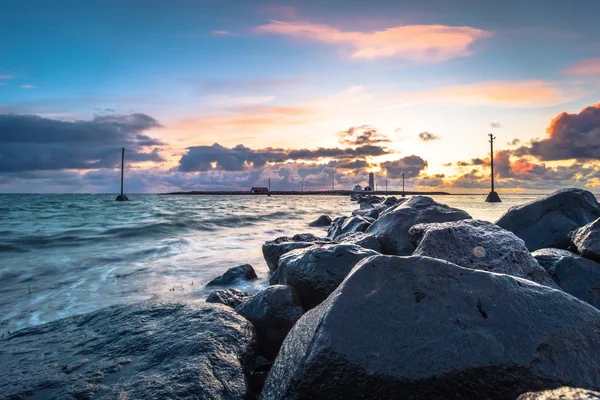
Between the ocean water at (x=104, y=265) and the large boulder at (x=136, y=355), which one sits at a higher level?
the large boulder at (x=136, y=355)

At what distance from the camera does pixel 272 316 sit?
3869mm

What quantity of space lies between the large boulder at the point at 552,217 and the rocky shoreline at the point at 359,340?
2298 mm

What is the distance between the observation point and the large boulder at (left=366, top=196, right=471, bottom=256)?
21.1 feet

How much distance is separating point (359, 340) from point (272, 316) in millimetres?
1940

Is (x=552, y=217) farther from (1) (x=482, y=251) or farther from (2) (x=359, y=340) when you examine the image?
(2) (x=359, y=340)

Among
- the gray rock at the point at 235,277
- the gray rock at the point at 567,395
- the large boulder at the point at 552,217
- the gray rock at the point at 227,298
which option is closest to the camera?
the gray rock at the point at 567,395

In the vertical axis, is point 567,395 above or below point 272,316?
above

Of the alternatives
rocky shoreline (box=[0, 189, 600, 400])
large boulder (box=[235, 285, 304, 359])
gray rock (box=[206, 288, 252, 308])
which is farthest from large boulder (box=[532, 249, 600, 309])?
gray rock (box=[206, 288, 252, 308])

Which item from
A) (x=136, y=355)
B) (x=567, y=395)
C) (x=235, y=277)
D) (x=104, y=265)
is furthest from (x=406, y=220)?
(x=104, y=265)

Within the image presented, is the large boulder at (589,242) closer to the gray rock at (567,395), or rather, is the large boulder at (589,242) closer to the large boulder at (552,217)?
the large boulder at (552,217)

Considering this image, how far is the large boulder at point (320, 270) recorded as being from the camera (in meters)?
4.10

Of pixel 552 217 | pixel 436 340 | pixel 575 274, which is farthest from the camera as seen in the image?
pixel 552 217

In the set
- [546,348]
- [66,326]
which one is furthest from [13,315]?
[546,348]

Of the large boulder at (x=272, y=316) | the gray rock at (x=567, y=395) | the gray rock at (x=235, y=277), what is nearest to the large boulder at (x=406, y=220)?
the gray rock at (x=235, y=277)
